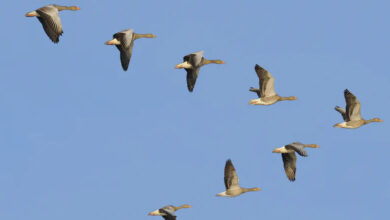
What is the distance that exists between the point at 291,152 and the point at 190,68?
24.8ft

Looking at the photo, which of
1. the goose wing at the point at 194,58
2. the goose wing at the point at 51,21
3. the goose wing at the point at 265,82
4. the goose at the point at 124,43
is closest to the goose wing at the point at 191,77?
the goose wing at the point at 194,58

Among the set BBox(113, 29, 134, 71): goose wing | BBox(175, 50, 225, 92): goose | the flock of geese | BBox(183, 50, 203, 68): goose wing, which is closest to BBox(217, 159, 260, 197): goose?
the flock of geese

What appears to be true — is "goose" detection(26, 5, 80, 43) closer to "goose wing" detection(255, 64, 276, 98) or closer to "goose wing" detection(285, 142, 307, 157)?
"goose wing" detection(255, 64, 276, 98)

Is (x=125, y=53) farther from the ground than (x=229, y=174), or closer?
farther from the ground

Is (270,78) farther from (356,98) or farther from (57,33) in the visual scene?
(57,33)

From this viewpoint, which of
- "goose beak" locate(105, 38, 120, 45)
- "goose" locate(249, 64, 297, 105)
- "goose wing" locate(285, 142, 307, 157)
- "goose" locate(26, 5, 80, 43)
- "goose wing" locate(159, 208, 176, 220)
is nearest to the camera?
"goose" locate(26, 5, 80, 43)

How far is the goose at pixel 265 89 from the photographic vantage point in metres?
62.8

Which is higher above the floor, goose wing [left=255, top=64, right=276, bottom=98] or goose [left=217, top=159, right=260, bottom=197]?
goose wing [left=255, top=64, right=276, bottom=98]

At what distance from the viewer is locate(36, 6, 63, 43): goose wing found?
5584 centimetres

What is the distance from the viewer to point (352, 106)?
64.3 meters

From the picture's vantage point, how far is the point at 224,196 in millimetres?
62906

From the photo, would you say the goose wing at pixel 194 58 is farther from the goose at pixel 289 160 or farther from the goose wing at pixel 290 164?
the goose wing at pixel 290 164

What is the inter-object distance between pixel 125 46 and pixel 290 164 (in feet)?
40.0

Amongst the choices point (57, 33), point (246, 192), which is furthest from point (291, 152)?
point (57, 33)
